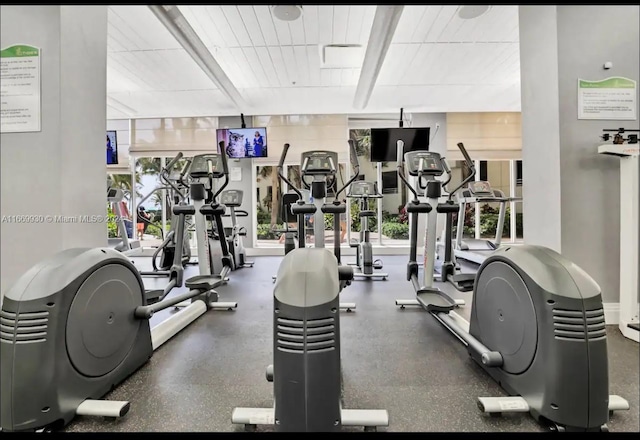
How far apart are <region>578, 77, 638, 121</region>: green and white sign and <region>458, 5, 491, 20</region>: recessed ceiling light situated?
1311mm

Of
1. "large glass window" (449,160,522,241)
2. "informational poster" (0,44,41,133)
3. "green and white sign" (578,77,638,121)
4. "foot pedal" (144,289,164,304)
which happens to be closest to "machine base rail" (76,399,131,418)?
"foot pedal" (144,289,164,304)

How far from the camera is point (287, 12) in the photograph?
2.95 m

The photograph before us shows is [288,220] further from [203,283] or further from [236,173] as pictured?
[203,283]

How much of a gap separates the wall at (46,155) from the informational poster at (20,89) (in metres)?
0.03

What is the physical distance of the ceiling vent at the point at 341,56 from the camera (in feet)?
12.0

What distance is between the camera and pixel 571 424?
45.4 inches

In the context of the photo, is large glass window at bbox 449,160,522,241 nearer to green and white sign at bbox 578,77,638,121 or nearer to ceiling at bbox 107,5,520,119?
ceiling at bbox 107,5,520,119

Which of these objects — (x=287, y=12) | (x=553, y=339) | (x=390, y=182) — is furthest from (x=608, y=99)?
(x=390, y=182)

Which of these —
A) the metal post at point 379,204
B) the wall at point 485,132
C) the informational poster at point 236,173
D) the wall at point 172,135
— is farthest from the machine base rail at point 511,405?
the wall at point 172,135

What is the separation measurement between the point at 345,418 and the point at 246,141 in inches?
228

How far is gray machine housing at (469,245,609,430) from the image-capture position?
1147mm

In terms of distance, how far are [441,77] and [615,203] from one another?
10.3ft

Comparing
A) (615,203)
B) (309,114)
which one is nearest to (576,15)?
(615,203)

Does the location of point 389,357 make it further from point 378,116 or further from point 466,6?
point 378,116
